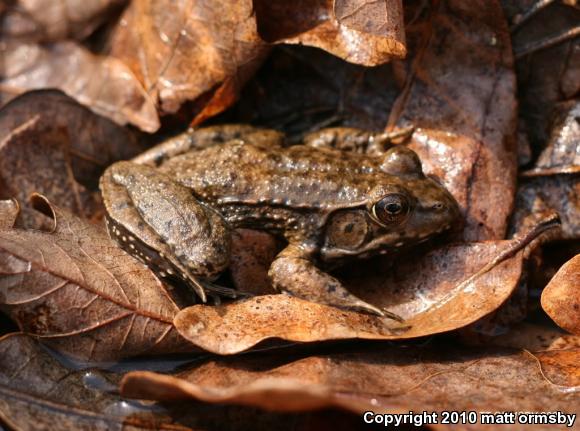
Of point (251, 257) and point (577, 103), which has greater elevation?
point (577, 103)

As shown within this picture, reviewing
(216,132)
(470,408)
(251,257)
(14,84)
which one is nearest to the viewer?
(470,408)

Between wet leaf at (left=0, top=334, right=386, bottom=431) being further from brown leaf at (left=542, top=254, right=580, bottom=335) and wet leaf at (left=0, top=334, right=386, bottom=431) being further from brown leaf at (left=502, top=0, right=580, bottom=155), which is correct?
brown leaf at (left=502, top=0, right=580, bottom=155)

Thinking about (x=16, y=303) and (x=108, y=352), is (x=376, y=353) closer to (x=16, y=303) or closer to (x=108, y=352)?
(x=108, y=352)

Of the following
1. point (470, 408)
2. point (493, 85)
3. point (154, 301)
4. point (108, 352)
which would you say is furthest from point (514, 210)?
point (108, 352)

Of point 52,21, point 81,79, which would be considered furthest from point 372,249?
point 52,21

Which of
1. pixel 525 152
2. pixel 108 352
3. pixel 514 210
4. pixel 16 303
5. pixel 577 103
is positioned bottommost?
pixel 108 352

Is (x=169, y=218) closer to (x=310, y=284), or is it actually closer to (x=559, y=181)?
(x=310, y=284)

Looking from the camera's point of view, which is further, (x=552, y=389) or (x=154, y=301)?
(x=154, y=301)

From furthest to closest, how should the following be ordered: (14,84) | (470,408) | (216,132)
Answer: (14,84), (216,132), (470,408)
